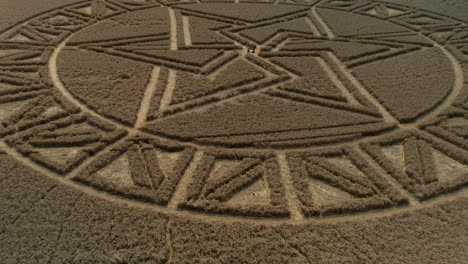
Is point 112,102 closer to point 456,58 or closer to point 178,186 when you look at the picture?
point 178,186

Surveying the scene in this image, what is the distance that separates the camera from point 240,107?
723 inches

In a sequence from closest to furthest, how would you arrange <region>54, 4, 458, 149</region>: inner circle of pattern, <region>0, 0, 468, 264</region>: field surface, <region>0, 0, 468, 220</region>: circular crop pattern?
<region>0, 0, 468, 264</region>: field surface
<region>0, 0, 468, 220</region>: circular crop pattern
<region>54, 4, 458, 149</region>: inner circle of pattern

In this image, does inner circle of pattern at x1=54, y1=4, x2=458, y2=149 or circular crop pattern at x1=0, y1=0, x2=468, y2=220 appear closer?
circular crop pattern at x1=0, y1=0, x2=468, y2=220

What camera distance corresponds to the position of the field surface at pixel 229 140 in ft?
39.4

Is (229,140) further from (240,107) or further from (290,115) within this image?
(290,115)

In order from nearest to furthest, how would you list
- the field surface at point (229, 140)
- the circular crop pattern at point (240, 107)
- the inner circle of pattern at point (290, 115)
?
1. the field surface at point (229, 140)
2. the circular crop pattern at point (240, 107)
3. the inner circle of pattern at point (290, 115)

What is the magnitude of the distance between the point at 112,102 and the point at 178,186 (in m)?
6.13

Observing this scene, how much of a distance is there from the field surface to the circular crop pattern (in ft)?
0.23

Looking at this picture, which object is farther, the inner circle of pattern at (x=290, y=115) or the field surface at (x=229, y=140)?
the inner circle of pattern at (x=290, y=115)

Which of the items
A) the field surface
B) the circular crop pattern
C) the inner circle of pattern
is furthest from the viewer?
the inner circle of pattern

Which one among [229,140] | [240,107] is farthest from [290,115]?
[229,140]

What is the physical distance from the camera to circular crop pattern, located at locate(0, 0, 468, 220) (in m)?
14.1

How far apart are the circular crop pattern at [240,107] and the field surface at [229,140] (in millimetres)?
71

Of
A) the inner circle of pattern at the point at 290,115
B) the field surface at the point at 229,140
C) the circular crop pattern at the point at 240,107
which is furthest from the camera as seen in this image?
the inner circle of pattern at the point at 290,115
